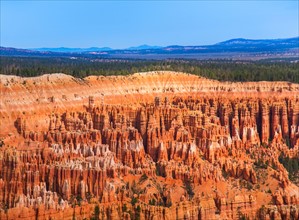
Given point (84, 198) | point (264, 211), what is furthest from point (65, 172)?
point (264, 211)

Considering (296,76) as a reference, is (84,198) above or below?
below

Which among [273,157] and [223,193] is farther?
[273,157]

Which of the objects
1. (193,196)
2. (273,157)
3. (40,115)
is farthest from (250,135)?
(40,115)

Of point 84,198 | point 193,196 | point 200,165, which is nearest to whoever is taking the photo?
point 84,198

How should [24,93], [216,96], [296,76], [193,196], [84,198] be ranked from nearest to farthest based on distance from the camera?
1. [84,198]
2. [193,196]
3. [24,93]
4. [216,96]
5. [296,76]

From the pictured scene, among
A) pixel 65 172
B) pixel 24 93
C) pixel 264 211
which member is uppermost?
pixel 24 93

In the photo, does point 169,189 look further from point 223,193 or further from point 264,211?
point 264,211

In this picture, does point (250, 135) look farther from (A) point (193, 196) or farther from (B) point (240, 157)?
(A) point (193, 196)
